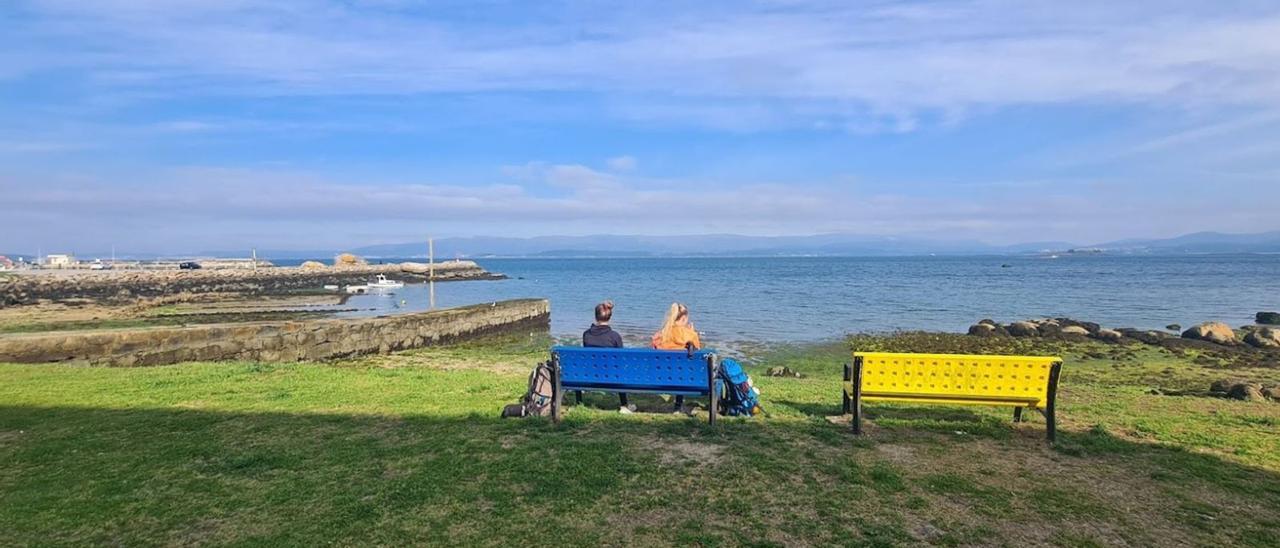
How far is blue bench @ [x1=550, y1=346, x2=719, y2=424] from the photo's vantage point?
275 inches

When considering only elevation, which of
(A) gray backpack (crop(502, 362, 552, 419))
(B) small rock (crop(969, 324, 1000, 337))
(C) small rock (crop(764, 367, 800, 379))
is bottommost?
(B) small rock (crop(969, 324, 1000, 337))

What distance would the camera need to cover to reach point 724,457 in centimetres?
608

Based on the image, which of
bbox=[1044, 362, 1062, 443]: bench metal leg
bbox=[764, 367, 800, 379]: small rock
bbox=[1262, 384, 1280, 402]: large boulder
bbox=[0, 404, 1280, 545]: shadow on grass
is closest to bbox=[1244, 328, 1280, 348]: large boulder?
bbox=[1262, 384, 1280, 402]: large boulder

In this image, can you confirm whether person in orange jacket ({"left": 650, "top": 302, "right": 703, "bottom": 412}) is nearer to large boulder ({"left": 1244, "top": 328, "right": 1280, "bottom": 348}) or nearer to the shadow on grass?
the shadow on grass

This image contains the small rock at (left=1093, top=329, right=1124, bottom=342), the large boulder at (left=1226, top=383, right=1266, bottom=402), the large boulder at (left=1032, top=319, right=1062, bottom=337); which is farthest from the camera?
the large boulder at (left=1032, top=319, right=1062, bottom=337)

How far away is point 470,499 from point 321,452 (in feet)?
6.56

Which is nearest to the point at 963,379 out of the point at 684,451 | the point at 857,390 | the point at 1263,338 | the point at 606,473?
the point at 857,390

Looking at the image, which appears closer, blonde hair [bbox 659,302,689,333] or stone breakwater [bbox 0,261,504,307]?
blonde hair [bbox 659,302,689,333]

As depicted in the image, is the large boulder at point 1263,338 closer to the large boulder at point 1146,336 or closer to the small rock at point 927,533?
the large boulder at point 1146,336

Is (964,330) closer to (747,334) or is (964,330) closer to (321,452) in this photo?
(747,334)

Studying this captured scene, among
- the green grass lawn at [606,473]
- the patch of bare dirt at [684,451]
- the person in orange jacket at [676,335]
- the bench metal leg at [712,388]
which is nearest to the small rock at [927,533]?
the green grass lawn at [606,473]

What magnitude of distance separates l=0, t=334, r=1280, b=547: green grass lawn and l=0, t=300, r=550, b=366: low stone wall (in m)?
5.99

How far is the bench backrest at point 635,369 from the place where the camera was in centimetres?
700

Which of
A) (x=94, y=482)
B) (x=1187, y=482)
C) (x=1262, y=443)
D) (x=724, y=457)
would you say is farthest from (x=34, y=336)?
(x=1262, y=443)
